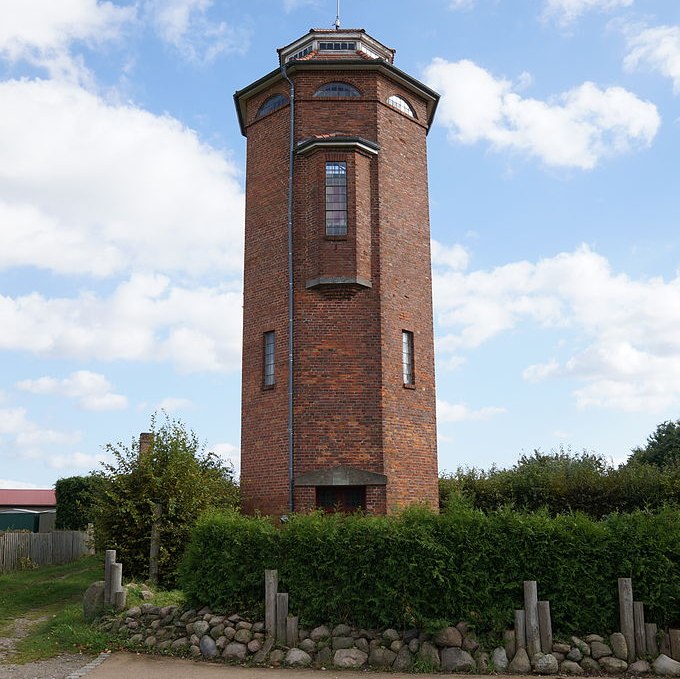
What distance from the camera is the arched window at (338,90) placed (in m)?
21.6

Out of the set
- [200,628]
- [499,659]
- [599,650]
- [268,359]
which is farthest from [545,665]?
[268,359]

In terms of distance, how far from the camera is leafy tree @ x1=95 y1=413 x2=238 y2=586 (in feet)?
59.2

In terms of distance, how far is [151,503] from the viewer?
1795 centimetres

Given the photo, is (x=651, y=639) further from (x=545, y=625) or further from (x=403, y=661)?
(x=403, y=661)

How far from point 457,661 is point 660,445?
94.9ft

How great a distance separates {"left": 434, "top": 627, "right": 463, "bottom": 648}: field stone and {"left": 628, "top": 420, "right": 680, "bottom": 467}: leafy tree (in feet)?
83.5

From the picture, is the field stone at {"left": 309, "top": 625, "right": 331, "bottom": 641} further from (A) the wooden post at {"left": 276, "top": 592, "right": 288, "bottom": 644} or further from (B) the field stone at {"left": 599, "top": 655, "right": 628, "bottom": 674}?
(B) the field stone at {"left": 599, "top": 655, "right": 628, "bottom": 674}

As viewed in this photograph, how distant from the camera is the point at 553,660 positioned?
12.2 meters

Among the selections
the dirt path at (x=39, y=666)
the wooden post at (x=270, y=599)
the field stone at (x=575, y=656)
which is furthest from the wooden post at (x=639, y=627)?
the dirt path at (x=39, y=666)

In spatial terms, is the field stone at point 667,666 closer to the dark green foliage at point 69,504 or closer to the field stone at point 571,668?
the field stone at point 571,668

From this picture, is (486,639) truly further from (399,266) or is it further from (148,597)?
(399,266)

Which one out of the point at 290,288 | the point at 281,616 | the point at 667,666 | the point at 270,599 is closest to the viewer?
the point at 667,666

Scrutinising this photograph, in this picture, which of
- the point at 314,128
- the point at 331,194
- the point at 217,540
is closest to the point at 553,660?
the point at 217,540

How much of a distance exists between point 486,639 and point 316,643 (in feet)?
9.39
